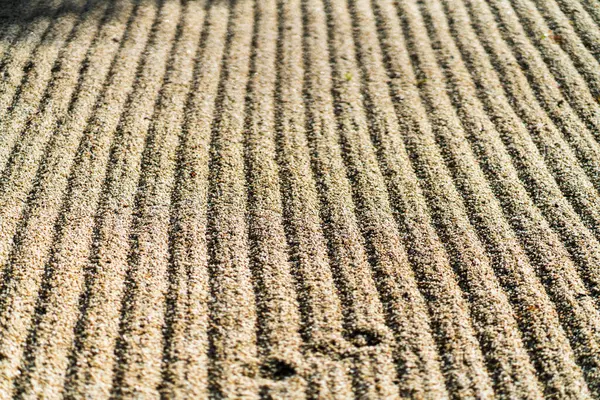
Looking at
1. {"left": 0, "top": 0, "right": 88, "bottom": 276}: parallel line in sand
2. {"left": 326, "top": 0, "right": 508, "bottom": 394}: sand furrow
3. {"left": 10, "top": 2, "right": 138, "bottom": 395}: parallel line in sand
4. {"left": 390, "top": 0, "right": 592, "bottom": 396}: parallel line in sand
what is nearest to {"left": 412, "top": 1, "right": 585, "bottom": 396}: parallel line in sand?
{"left": 390, "top": 0, "right": 592, "bottom": 396}: parallel line in sand

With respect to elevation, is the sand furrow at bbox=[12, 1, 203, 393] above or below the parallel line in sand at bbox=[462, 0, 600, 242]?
below

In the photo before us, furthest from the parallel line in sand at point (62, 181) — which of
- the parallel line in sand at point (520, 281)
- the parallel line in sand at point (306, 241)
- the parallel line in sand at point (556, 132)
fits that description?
the parallel line in sand at point (556, 132)

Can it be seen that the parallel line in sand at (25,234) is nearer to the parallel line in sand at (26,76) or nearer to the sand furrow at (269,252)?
the parallel line in sand at (26,76)

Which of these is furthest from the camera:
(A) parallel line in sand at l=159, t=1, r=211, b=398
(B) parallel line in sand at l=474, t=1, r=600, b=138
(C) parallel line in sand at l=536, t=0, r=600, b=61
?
(C) parallel line in sand at l=536, t=0, r=600, b=61

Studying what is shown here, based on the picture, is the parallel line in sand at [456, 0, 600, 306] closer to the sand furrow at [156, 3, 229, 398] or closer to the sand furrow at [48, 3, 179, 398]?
the sand furrow at [156, 3, 229, 398]

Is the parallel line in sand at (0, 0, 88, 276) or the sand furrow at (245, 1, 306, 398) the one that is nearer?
the sand furrow at (245, 1, 306, 398)

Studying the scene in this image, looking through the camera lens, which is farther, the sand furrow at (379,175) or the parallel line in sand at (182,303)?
the sand furrow at (379,175)

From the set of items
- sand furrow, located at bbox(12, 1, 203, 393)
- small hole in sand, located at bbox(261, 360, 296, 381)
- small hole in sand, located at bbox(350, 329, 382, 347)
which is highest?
sand furrow, located at bbox(12, 1, 203, 393)

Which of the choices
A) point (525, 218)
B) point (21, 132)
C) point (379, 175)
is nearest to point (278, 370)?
point (379, 175)

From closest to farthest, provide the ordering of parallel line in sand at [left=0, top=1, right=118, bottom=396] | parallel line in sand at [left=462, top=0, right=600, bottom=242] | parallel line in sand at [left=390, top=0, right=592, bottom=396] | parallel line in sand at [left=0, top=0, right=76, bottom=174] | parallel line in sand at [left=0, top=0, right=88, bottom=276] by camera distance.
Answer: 1. parallel line in sand at [left=0, top=1, right=118, bottom=396]
2. parallel line in sand at [left=390, top=0, right=592, bottom=396]
3. parallel line in sand at [left=0, top=0, right=88, bottom=276]
4. parallel line in sand at [left=462, top=0, right=600, bottom=242]
5. parallel line in sand at [left=0, top=0, right=76, bottom=174]
